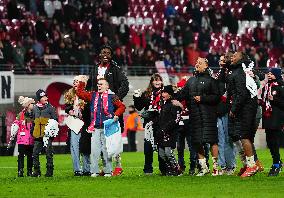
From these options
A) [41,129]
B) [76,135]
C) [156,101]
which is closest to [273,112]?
[156,101]

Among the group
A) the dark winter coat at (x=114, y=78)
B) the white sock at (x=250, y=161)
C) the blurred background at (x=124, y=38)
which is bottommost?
the white sock at (x=250, y=161)

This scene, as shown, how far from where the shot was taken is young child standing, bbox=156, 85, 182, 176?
20.7 m

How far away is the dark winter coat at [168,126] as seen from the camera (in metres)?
20.7

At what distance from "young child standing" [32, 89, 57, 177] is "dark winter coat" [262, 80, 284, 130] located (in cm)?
408

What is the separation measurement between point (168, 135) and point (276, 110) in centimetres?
200

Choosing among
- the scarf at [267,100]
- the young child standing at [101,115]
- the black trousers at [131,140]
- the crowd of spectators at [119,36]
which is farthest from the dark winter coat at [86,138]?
the black trousers at [131,140]

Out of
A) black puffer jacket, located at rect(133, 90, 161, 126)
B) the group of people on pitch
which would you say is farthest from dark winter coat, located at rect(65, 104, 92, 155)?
black puffer jacket, located at rect(133, 90, 161, 126)

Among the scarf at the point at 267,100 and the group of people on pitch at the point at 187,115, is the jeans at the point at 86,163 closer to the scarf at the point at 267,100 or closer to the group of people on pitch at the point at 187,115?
the group of people on pitch at the point at 187,115

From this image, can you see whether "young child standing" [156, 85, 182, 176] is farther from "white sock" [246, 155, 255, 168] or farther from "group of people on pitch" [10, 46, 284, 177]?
"white sock" [246, 155, 255, 168]

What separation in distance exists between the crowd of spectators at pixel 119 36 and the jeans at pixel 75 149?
11.8 metres

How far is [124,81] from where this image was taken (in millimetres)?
21109

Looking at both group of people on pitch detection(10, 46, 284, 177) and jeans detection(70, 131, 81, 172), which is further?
jeans detection(70, 131, 81, 172)

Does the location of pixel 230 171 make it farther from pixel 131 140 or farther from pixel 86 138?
pixel 131 140

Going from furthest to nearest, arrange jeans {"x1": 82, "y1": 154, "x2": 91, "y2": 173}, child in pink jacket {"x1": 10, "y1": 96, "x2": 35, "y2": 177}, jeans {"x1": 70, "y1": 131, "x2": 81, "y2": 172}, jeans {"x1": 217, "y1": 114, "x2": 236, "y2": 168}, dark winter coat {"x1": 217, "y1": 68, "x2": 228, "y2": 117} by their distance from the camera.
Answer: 1. child in pink jacket {"x1": 10, "y1": 96, "x2": 35, "y2": 177}
2. jeans {"x1": 70, "y1": 131, "x2": 81, "y2": 172}
3. jeans {"x1": 82, "y1": 154, "x2": 91, "y2": 173}
4. jeans {"x1": 217, "y1": 114, "x2": 236, "y2": 168}
5. dark winter coat {"x1": 217, "y1": 68, "x2": 228, "y2": 117}
